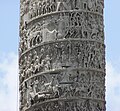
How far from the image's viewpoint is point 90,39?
78.6ft

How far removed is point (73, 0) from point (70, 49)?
1.01 metres

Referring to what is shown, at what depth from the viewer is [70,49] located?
2378 cm

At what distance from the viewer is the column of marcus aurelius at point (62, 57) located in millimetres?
23500

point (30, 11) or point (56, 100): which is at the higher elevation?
point (30, 11)

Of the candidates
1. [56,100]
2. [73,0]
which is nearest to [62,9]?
[73,0]

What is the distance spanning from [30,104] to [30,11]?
6.24ft

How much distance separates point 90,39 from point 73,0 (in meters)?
0.83

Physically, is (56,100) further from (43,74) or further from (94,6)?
(94,6)

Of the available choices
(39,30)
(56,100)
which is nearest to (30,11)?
(39,30)

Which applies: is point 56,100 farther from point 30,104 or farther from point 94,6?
point 94,6

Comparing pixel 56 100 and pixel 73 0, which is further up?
pixel 73 0

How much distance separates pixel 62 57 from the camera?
2372 cm

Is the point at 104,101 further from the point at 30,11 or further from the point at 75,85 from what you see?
the point at 30,11

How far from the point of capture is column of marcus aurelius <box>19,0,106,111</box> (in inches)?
925
